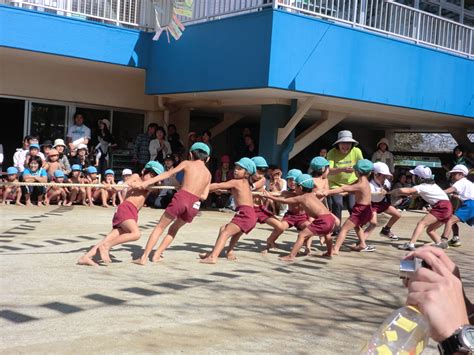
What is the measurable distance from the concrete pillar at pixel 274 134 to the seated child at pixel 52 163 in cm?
455

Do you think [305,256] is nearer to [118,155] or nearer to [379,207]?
[379,207]

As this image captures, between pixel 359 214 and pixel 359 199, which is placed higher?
pixel 359 199

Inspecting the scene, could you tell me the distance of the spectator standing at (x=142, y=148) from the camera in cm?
1427

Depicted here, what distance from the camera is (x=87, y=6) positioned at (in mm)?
12992

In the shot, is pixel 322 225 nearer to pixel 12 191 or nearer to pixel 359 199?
pixel 359 199

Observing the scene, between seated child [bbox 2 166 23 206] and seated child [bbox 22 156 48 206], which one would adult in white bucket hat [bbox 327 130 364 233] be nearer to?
seated child [bbox 22 156 48 206]

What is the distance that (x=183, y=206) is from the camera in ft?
23.3

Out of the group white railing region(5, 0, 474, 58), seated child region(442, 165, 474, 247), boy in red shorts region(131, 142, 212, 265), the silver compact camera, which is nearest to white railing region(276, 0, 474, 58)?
white railing region(5, 0, 474, 58)

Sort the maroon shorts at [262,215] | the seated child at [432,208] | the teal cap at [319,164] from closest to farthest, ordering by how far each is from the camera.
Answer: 1. the maroon shorts at [262,215]
2. the teal cap at [319,164]
3. the seated child at [432,208]

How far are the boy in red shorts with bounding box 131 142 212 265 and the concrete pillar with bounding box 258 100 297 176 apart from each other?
6.12 metres

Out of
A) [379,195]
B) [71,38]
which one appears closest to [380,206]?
[379,195]

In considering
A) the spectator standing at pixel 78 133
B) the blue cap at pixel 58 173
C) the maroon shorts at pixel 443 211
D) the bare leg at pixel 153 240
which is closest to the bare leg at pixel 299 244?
the bare leg at pixel 153 240

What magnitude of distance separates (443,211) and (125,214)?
16.5 feet

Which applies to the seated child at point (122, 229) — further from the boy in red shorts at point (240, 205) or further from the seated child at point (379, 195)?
the seated child at point (379, 195)
